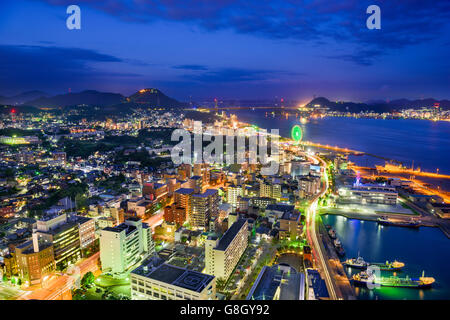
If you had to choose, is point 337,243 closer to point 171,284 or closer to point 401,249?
point 401,249

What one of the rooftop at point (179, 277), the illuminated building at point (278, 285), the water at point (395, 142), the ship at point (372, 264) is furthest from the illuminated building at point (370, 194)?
the rooftop at point (179, 277)

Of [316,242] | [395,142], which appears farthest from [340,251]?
[395,142]

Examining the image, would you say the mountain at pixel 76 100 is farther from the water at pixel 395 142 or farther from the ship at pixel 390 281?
the ship at pixel 390 281

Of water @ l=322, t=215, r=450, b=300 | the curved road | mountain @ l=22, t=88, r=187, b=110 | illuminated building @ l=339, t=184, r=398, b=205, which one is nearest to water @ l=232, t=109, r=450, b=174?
illuminated building @ l=339, t=184, r=398, b=205

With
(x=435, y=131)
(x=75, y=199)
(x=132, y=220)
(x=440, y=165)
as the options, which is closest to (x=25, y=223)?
(x=75, y=199)
